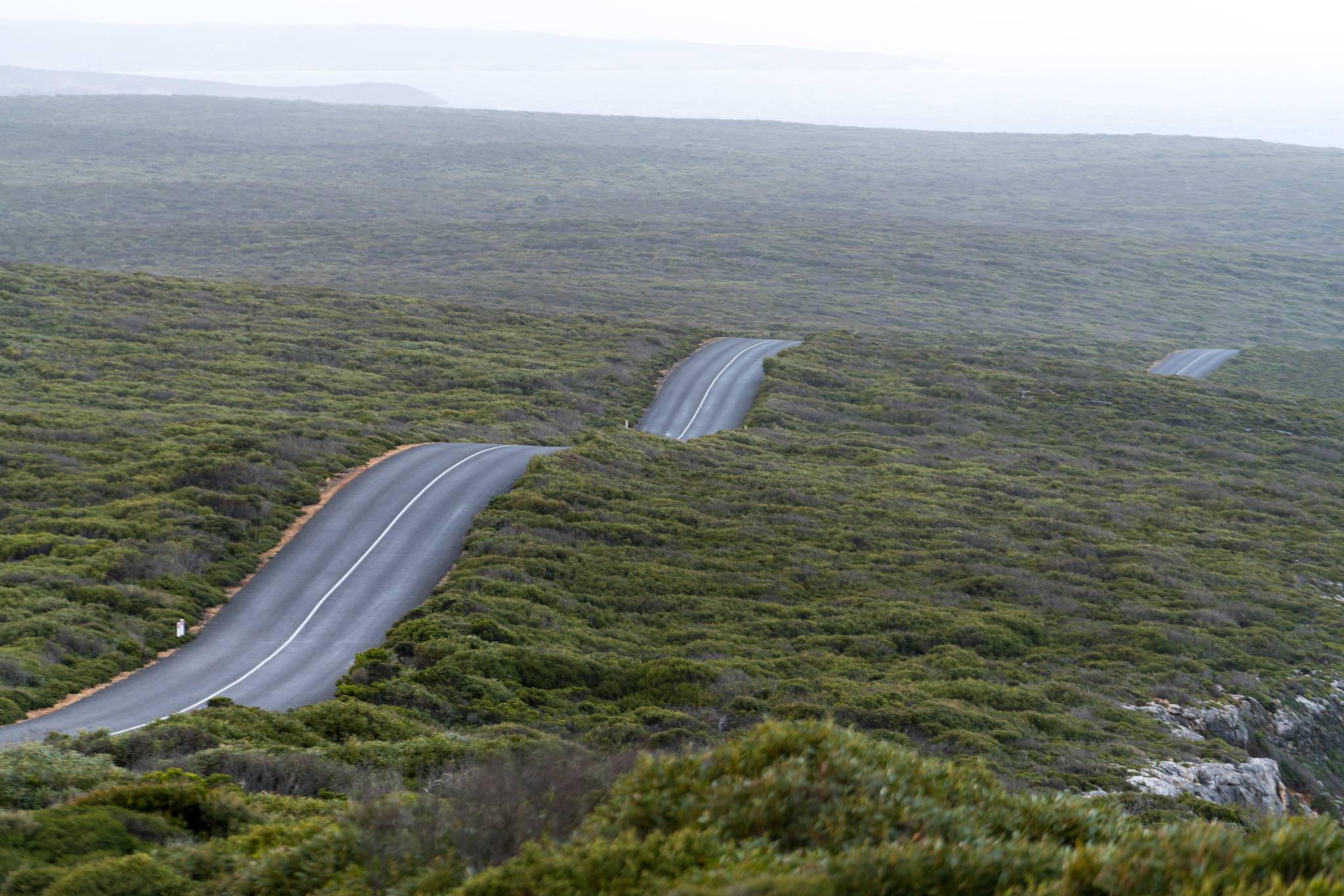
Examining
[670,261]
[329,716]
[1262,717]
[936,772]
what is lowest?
[1262,717]

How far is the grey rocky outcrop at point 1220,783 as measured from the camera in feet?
61.1

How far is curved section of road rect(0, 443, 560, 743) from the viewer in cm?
2033

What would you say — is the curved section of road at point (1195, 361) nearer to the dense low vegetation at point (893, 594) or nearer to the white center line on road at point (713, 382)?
the dense low vegetation at point (893, 594)

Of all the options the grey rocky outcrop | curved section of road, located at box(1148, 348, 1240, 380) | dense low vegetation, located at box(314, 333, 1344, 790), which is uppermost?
curved section of road, located at box(1148, 348, 1240, 380)

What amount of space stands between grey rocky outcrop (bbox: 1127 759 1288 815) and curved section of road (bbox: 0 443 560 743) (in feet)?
57.6

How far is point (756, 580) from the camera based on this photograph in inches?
1153

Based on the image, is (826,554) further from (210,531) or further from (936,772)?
(936,772)

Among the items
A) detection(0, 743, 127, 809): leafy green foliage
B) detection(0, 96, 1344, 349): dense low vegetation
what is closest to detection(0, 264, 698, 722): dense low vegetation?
detection(0, 743, 127, 809): leafy green foliage

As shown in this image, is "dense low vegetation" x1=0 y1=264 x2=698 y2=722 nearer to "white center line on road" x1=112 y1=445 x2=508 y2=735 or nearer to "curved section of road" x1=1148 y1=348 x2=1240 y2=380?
"white center line on road" x1=112 y1=445 x2=508 y2=735

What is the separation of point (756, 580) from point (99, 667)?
17734 millimetres

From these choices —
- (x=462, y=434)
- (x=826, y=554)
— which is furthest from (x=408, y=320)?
(x=826, y=554)

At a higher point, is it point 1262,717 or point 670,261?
point 670,261

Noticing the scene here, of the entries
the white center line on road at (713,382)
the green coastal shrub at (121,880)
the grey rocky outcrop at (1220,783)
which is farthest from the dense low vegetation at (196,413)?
the grey rocky outcrop at (1220,783)

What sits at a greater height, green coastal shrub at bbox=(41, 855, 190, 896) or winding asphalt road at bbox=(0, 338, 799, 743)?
green coastal shrub at bbox=(41, 855, 190, 896)
